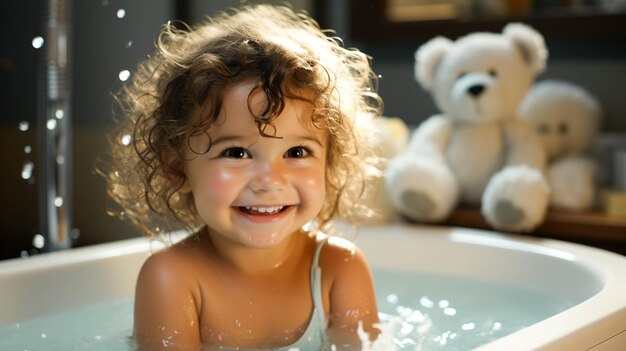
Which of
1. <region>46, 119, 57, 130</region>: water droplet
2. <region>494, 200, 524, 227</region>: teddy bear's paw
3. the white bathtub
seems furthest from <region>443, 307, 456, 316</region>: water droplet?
<region>46, 119, 57, 130</region>: water droplet

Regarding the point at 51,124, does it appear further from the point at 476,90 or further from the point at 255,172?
the point at 476,90

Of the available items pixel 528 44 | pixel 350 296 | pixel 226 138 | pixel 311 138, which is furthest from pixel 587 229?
pixel 226 138

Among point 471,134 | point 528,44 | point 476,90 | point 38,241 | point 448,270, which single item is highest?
point 528,44

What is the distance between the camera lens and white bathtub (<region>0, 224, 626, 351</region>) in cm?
113

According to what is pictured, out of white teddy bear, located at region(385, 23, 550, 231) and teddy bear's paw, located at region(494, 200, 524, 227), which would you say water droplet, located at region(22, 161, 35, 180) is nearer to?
white teddy bear, located at region(385, 23, 550, 231)

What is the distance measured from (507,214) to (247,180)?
838 mm

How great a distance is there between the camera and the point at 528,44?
192 cm

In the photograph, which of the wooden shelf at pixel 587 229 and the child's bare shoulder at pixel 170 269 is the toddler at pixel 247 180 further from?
the wooden shelf at pixel 587 229

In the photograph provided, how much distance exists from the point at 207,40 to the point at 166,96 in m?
0.11

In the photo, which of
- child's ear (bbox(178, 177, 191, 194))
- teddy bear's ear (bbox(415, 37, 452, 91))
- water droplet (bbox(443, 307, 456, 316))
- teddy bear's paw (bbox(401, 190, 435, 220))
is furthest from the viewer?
teddy bear's ear (bbox(415, 37, 452, 91))

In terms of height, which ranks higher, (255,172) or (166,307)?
(255,172)

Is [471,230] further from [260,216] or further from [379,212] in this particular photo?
[260,216]

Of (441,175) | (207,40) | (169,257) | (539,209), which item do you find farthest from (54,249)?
(539,209)

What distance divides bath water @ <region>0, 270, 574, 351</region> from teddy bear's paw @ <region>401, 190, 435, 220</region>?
0.59 ft
